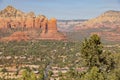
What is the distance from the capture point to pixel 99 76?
38875 mm

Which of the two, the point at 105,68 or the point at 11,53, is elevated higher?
the point at 105,68

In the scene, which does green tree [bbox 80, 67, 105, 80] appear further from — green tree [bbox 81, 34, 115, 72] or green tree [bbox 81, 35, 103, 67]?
green tree [bbox 81, 35, 103, 67]

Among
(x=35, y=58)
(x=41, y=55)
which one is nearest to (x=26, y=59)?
(x=35, y=58)

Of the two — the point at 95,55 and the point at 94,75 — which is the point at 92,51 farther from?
the point at 94,75

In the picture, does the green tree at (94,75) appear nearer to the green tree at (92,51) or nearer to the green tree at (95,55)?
the green tree at (95,55)

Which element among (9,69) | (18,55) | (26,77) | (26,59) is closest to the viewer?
(26,77)

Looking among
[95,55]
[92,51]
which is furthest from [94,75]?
[92,51]

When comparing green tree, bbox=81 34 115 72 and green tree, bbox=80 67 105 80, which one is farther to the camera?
green tree, bbox=81 34 115 72

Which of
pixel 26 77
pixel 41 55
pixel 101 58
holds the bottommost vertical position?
pixel 41 55

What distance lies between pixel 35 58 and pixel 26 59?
597cm

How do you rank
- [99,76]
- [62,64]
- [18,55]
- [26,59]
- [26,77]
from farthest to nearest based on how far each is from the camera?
1. [18,55]
2. [26,59]
3. [62,64]
4. [26,77]
5. [99,76]

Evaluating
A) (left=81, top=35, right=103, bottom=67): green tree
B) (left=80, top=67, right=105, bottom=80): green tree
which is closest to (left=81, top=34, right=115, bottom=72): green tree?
(left=81, top=35, right=103, bottom=67): green tree

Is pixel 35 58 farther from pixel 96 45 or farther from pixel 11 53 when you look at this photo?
pixel 96 45

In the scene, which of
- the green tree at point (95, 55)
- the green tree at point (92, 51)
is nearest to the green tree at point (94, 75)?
the green tree at point (95, 55)
